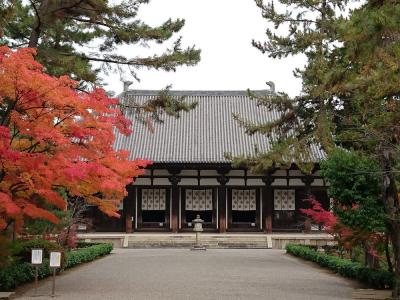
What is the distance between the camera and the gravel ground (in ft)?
42.0

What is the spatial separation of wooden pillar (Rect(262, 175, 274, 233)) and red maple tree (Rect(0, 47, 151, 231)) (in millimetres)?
20444

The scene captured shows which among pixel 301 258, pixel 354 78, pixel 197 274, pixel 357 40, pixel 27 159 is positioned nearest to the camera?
pixel 357 40

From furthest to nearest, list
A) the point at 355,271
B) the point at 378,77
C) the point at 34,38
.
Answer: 1. the point at 355,271
2. the point at 34,38
3. the point at 378,77

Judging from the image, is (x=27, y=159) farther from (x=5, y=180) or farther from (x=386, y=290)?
(x=386, y=290)

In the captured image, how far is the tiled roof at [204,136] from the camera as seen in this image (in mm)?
32500

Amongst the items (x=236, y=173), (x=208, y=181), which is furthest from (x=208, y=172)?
(x=236, y=173)

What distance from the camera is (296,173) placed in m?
32.5

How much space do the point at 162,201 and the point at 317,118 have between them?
17.7 meters

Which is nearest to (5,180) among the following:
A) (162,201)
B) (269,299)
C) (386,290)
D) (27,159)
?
(27,159)

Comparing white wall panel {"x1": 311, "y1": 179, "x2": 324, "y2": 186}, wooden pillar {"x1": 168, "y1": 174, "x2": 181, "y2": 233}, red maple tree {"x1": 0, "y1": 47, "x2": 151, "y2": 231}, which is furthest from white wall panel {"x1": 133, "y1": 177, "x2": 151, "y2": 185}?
red maple tree {"x1": 0, "y1": 47, "x2": 151, "y2": 231}

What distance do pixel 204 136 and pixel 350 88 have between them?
24.5 meters

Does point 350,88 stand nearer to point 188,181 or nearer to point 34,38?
A: point 34,38

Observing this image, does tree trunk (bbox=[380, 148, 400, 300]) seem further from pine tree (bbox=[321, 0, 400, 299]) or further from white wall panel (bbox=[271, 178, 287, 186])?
white wall panel (bbox=[271, 178, 287, 186])

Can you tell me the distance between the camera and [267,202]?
32.4 metres
